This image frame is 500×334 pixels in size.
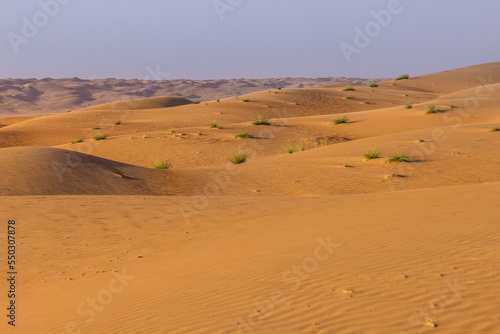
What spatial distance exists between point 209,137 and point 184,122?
7.12m

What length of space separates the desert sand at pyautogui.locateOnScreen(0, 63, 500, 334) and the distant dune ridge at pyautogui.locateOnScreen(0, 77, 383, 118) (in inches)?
2992

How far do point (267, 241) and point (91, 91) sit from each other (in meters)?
113

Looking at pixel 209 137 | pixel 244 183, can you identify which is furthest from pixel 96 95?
pixel 244 183

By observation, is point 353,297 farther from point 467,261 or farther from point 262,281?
point 467,261

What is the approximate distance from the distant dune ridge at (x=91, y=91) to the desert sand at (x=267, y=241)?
249 feet

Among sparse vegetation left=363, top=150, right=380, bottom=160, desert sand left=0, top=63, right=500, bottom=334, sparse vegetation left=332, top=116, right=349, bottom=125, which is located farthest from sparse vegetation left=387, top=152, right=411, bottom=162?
sparse vegetation left=332, top=116, right=349, bottom=125

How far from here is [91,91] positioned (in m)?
115

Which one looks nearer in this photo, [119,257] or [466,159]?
[119,257]

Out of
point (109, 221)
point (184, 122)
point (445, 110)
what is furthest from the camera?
point (184, 122)

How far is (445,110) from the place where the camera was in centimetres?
2994

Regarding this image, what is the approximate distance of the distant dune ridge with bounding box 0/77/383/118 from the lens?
95.2 meters

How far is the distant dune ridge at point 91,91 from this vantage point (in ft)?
312

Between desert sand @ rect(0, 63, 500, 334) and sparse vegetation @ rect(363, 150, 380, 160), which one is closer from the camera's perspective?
desert sand @ rect(0, 63, 500, 334)

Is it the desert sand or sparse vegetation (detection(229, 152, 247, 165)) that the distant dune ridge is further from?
the desert sand
